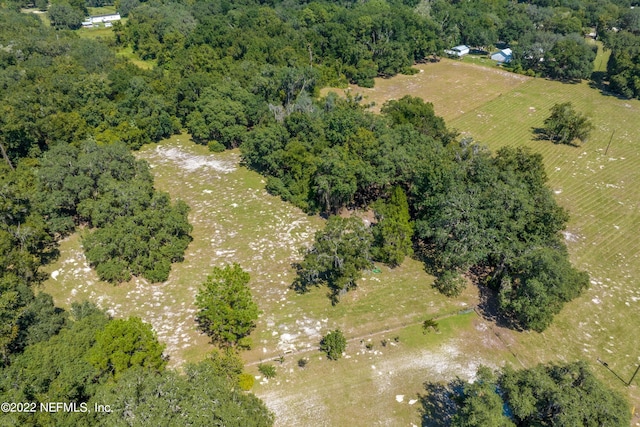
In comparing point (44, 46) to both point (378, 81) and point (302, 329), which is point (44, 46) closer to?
point (378, 81)

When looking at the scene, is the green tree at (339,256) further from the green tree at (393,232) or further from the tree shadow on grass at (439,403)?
the tree shadow on grass at (439,403)

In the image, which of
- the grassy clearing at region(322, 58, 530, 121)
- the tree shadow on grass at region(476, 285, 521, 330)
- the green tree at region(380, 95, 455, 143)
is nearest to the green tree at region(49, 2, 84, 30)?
the grassy clearing at region(322, 58, 530, 121)

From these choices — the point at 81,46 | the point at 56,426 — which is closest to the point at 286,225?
the point at 56,426

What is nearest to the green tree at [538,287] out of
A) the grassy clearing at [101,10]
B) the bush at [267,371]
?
the bush at [267,371]

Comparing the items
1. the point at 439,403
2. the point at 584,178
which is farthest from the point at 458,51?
the point at 439,403

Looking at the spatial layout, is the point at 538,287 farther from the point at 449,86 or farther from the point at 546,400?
the point at 449,86
